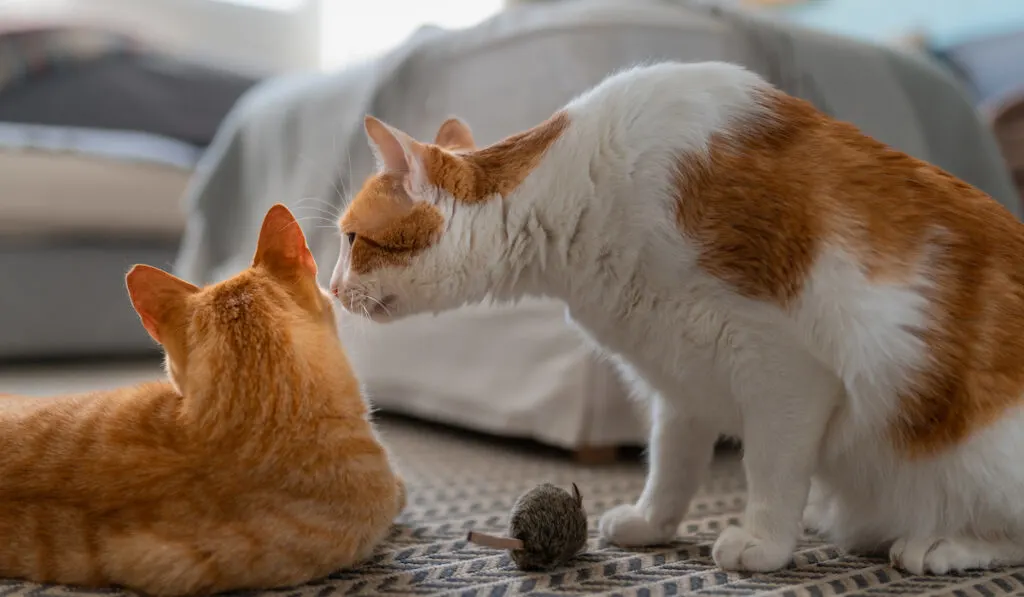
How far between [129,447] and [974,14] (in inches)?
170

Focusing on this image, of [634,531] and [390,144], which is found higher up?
[390,144]

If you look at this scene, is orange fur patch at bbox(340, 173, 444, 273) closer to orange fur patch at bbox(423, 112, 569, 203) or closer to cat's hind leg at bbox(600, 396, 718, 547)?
orange fur patch at bbox(423, 112, 569, 203)

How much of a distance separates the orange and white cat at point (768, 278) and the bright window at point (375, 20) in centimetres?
384

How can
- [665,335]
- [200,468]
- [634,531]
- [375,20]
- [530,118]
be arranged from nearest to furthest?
1. [200,468]
2. [665,335]
3. [634,531]
4. [530,118]
5. [375,20]

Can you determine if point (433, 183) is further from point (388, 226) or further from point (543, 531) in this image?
point (543, 531)

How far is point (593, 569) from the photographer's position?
95cm

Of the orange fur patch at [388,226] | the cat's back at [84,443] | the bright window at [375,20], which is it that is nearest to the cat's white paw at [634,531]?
the orange fur patch at [388,226]

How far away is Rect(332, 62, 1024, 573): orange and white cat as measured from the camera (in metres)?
0.88

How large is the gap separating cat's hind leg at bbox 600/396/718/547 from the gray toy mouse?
0.38ft

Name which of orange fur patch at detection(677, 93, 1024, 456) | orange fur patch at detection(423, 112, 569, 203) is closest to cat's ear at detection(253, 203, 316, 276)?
orange fur patch at detection(423, 112, 569, 203)

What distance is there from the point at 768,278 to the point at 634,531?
372 mm

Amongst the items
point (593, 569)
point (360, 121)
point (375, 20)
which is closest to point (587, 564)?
point (593, 569)

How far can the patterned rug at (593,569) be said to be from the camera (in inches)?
33.7

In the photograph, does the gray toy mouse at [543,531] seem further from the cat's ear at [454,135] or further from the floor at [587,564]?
the cat's ear at [454,135]
